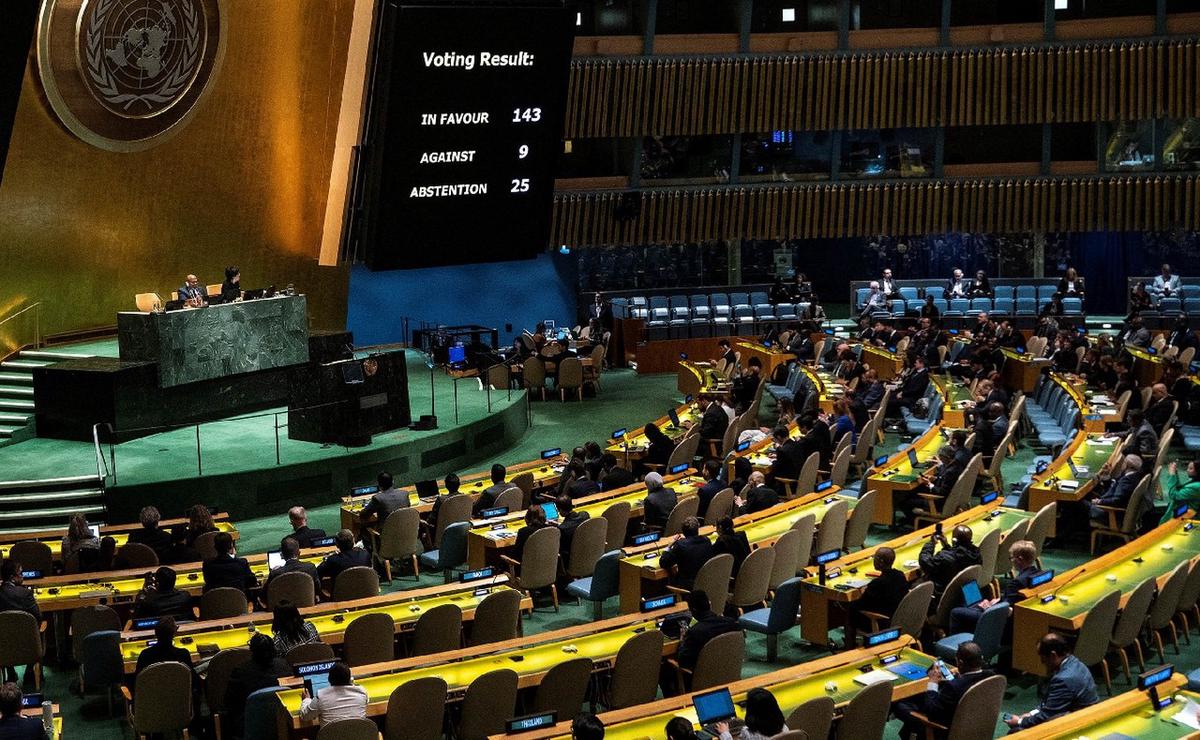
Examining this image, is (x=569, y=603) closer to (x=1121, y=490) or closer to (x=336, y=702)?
(x=336, y=702)

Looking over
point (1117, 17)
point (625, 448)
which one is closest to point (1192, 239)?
point (1117, 17)

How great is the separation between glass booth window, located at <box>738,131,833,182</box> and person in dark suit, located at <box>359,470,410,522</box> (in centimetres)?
1771

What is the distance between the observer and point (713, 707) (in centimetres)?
759

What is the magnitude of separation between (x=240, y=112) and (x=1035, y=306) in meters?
15.6

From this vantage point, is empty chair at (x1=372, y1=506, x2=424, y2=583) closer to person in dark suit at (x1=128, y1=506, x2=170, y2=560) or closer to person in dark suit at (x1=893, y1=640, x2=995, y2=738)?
person in dark suit at (x1=128, y1=506, x2=170, y2=560)

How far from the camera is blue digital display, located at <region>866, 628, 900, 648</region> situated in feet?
29.3

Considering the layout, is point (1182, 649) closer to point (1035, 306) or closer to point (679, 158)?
point (1035, 306)

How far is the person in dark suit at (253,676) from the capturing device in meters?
8.74

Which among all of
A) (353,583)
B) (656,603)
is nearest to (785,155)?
(353,583)

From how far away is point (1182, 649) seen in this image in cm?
1105

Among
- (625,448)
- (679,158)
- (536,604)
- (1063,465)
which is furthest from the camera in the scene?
(679,158)

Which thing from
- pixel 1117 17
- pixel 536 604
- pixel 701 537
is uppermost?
pixel 1117 17

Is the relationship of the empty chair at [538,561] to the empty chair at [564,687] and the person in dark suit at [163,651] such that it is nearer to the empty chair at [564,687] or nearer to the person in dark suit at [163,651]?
the empty chair at [564,687]

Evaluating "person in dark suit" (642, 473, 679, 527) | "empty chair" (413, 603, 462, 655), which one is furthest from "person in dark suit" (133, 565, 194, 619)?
"person in dark suit" (642, 473, 679, 527)
